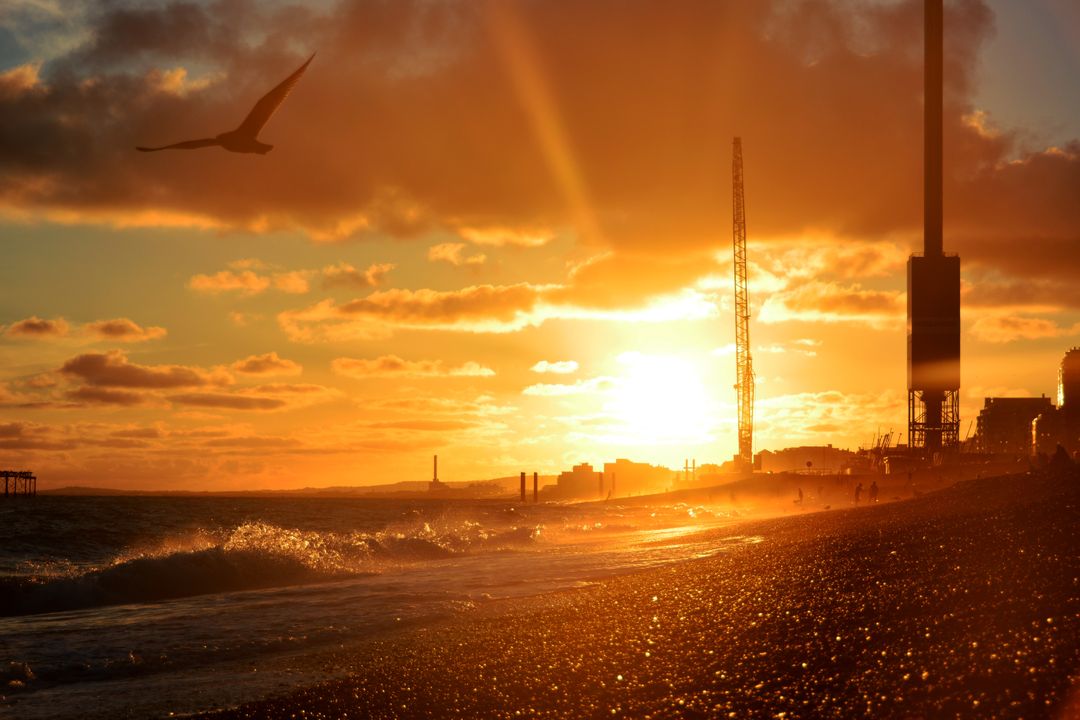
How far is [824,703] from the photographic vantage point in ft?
27.9

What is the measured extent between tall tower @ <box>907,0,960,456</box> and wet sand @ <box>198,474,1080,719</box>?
110m

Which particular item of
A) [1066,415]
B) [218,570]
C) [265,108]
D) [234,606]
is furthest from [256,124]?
[1066,415]

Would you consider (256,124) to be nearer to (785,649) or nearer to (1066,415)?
(785,649)

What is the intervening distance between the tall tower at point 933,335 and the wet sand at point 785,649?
A: 11045cm

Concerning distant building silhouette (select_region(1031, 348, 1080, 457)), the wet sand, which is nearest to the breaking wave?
the wet sand

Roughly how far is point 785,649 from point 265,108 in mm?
11411

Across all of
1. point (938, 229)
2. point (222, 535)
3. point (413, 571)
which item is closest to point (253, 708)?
point (413, 571)

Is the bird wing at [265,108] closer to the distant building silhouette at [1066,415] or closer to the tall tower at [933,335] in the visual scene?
the tall tower at [933,335]

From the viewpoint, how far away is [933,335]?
400 ft

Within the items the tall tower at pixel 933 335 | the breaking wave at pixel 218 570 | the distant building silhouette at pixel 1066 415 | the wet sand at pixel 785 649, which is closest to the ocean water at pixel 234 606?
the breaking wave at pixel 218 570

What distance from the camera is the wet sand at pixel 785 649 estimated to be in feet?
27.8

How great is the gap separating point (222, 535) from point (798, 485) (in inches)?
3025

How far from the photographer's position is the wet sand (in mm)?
8484

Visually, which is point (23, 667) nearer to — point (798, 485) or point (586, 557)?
point (586, 557)
